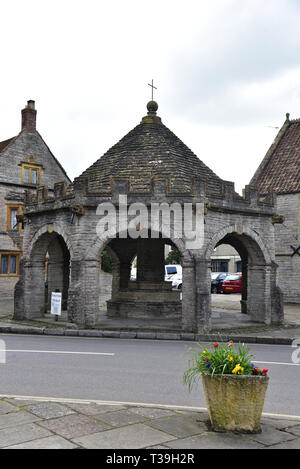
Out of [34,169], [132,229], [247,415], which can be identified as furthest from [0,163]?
[247,415]

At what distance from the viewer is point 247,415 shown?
18.0 feet

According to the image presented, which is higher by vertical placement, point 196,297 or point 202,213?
point 202,213

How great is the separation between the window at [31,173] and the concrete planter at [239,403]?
27.6 metres

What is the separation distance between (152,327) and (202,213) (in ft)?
14.1

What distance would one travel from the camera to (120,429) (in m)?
5.57

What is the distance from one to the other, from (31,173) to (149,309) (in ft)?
53.2

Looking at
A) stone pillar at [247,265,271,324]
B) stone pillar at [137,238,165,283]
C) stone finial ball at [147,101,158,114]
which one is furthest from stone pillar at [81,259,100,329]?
stone finial ball at [147,101,158,114]

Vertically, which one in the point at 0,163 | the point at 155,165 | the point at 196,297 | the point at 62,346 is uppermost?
the point at 0,163

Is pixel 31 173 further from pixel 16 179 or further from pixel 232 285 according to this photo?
pixel 232 285

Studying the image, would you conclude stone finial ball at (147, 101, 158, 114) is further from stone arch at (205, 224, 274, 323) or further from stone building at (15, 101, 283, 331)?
stone arch at (205, 224, 274, 323)

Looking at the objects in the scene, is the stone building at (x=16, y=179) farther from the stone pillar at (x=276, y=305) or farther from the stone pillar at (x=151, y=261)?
the stone pillar at (x=276, y=305)

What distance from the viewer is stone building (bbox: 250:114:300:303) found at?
27.4m
